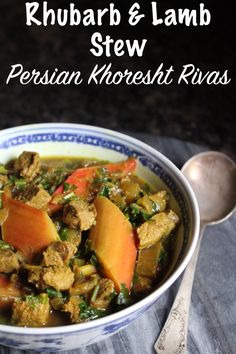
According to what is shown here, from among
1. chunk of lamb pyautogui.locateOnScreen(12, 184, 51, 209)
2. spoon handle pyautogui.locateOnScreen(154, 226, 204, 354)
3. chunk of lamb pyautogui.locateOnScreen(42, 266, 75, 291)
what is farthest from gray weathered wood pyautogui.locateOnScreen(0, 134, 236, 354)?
chunk of lamb pyautogui.locateOnScreen(12, 184, 51, 209)

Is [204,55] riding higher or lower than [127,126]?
higher

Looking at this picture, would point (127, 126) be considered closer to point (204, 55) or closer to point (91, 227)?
point (204, 55)

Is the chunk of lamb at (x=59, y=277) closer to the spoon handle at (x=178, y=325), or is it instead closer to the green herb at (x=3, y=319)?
the green herb at (x=3, y=319)

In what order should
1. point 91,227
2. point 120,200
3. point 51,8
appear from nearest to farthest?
1. point 91,227
2. point 120,200
3. point 51,8

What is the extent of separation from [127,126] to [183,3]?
1776mm

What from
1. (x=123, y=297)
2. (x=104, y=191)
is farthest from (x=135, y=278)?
(x=104, y=191)

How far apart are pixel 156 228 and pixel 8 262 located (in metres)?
0.59

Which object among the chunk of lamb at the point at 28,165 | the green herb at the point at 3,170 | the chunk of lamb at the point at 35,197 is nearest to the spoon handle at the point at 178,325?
the chunk of lamb at the point at 35,197

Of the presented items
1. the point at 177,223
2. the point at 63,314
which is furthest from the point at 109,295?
the point at 177,223

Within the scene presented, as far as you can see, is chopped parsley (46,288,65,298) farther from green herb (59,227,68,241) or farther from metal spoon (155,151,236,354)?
metal spoon (155,151,236,354)

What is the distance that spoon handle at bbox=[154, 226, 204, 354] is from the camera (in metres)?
2.20

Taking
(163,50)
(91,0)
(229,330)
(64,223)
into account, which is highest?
(91,0)

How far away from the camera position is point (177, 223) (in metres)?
2.40

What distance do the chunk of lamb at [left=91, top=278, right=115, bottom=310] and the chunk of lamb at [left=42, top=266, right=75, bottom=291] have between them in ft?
0.36
